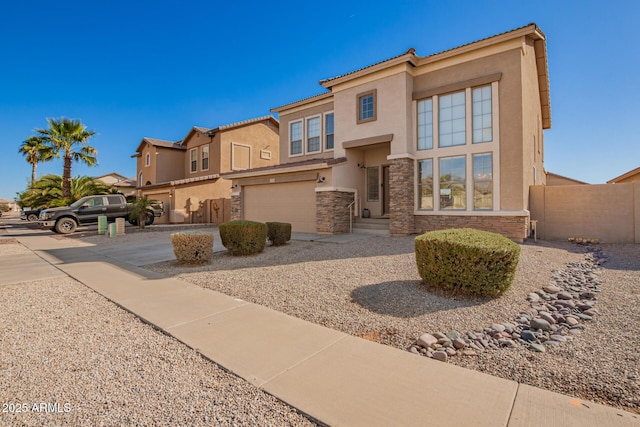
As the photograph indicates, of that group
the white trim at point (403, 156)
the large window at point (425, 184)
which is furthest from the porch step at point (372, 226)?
the white trim at point (403, 156)

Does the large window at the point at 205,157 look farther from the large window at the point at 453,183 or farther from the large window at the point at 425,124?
the large window at the point at 453,183

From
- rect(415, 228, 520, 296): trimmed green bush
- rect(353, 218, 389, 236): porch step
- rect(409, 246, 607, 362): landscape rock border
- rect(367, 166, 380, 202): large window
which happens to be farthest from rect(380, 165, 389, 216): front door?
rect(415, 228, 520, 296): trimmed green bush

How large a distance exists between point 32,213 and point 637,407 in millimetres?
37046

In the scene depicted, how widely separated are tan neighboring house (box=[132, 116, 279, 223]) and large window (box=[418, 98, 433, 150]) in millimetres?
13000

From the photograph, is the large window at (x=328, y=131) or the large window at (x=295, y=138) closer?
the large window at (x=328, y=131)

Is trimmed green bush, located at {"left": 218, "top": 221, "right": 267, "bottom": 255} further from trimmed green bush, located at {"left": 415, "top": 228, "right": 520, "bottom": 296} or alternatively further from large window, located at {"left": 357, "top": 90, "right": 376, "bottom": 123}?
large window, located at {"left": 357, "top": 90, "right": 376, "bottom": 123}

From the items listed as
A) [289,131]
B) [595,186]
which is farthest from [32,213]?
[595,186]

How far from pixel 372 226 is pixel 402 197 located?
203cm

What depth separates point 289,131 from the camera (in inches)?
693

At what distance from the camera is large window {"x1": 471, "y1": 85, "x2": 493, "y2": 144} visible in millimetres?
11320

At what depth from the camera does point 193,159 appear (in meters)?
26.5

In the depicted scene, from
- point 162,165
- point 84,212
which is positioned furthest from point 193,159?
point 84,212

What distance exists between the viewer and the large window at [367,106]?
44.1 feet

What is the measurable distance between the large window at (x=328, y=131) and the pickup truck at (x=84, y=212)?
37.9 feet
